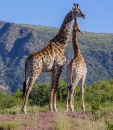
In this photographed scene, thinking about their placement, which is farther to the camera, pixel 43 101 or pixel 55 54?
pixel 43 101

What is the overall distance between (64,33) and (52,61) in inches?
57.9

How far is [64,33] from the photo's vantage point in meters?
16.8

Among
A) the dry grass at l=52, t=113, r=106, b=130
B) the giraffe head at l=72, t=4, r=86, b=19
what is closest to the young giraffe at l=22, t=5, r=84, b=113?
the giraffe head at l=72, t=4, r=86, b=19

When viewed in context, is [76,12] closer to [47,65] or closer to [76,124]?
[47,65]

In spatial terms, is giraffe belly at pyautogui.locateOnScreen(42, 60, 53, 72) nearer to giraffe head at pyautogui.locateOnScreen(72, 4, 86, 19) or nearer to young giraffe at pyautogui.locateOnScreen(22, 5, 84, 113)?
young giraffe at pyautogui.locateOnScreen(22, 5, 84, 113)

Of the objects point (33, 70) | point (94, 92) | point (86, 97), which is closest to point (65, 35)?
point (33, 70)

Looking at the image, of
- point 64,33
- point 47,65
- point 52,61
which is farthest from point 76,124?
point 64,33

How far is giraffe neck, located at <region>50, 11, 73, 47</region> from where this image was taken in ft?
54.7

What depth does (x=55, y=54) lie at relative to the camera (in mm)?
15930

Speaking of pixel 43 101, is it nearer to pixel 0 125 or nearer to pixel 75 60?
pixel 75 60

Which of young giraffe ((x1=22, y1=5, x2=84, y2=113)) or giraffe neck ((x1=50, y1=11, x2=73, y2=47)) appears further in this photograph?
giraffe neck ((x1=50, y1=11, x2=73, y2=47))

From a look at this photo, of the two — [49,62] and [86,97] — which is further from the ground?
[49,62]

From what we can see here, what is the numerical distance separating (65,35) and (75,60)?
3.72ft

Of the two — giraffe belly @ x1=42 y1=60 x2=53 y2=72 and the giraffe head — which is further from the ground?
the giraffe head
